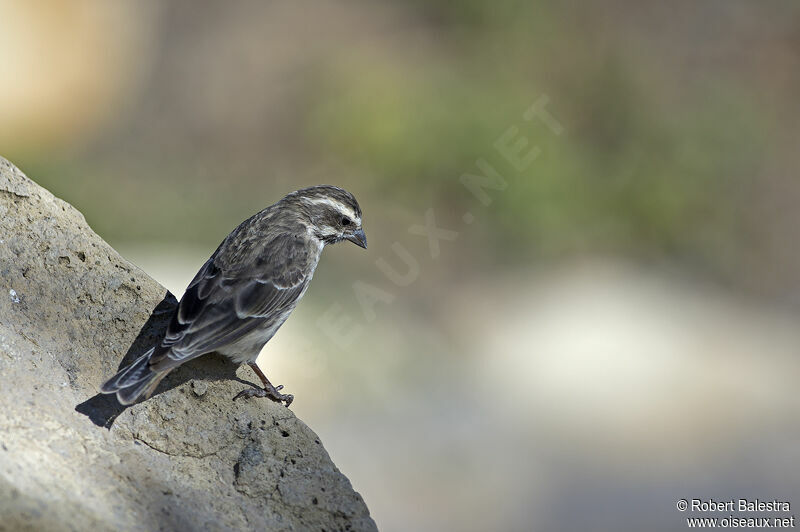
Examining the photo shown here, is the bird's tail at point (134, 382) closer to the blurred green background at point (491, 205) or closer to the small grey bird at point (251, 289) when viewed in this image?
the small grey bird at point (251, 289)

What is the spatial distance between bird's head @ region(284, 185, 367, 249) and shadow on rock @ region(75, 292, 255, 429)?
4.25 ft

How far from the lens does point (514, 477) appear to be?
10.0m

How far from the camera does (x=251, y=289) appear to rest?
225 inches

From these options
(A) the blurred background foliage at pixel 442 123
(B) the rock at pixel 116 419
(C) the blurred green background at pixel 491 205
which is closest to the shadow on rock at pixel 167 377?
(B) the rock at pixel 116 419

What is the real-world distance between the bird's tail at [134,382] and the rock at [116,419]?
0.52 ft

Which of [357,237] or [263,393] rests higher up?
[357,237]

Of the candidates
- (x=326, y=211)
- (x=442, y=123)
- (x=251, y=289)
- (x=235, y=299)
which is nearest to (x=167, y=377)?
(x=235, y=299)

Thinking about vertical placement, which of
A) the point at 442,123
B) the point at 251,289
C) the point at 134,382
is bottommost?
the point at 134,382

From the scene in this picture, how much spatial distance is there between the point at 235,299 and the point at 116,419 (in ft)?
3.83

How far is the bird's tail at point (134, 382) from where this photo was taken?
4555mm

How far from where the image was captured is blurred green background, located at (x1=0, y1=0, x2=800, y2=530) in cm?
1039

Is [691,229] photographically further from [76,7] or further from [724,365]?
[76,7]

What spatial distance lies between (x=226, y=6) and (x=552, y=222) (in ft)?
22.9

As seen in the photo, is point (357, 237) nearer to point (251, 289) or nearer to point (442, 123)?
point (251, 289)
